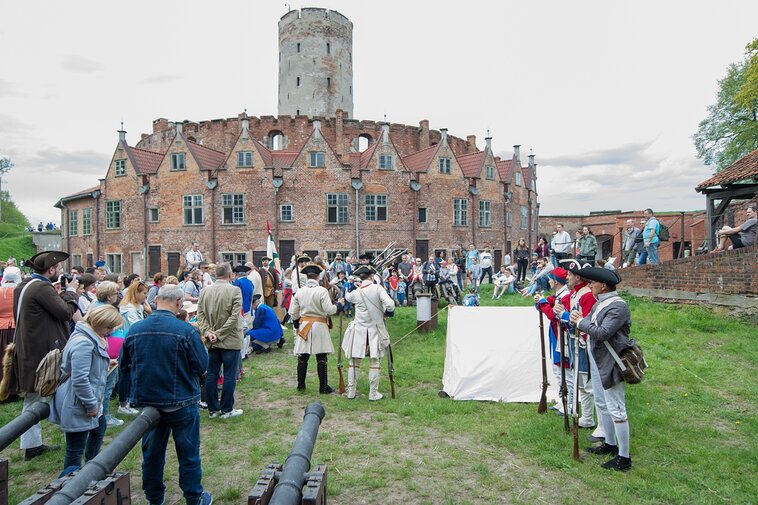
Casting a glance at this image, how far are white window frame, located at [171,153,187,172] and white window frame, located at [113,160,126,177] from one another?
15.0ft

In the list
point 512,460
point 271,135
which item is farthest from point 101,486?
point 271,135

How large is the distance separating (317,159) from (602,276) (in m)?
31.5

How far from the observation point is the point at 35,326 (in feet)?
18.7

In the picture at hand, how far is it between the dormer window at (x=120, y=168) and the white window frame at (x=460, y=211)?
26005 millimetres

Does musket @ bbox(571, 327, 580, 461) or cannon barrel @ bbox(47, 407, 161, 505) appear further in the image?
musket @ bbox(571, 327, 580, 461)

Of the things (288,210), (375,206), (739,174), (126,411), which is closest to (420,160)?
(375,206)

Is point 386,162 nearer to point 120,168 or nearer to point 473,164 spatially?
point 473,164

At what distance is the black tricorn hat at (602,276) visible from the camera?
5.29 meters

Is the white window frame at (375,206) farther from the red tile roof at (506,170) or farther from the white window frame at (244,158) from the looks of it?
the red tile roof at (506,170)

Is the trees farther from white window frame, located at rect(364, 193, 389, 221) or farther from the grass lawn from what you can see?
the grass lawn

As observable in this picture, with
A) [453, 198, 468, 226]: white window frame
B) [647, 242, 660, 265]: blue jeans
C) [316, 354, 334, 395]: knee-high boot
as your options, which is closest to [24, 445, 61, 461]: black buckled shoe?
[316, 354, 334, 395]: knee-high boot

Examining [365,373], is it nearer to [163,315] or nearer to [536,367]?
[536,367]

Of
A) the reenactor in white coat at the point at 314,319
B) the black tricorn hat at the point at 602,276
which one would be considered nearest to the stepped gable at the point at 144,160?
the reenactor in white coat at the point at 314,319

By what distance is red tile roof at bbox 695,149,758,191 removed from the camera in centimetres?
1455
